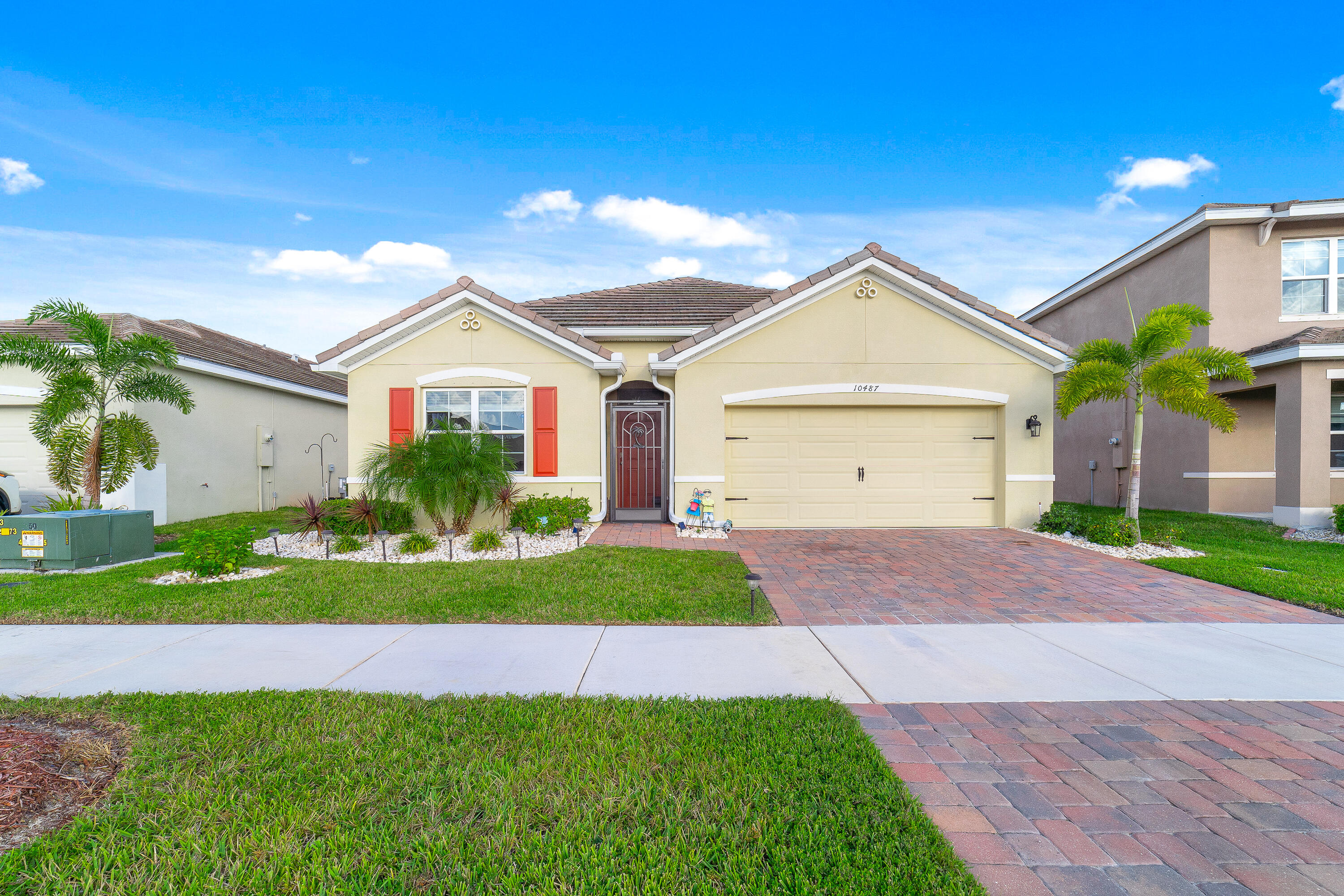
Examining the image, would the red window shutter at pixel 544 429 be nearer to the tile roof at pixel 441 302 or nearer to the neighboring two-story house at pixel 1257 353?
the tile roof at pixel 441 302

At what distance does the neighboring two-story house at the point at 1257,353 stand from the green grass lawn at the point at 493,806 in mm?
13716

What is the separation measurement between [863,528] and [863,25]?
29.9 feet

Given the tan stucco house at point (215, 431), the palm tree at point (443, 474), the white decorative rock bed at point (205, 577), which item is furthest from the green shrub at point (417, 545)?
the tan stucco house at point (215, 431)

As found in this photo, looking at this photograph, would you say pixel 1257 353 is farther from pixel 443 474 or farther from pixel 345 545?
pixel 345 545

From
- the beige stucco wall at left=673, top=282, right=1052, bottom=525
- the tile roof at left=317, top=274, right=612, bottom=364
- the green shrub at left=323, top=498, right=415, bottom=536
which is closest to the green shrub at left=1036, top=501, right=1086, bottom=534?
the beige stucco wall at left=673, top=282, right=1052, bottom=525

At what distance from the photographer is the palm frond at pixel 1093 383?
9.70m

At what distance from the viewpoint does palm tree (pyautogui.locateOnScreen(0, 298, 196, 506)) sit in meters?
9.70

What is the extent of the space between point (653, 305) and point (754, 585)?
27.3ft

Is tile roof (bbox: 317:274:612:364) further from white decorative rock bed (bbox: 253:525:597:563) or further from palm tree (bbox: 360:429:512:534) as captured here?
white decorative rock bed (bbox: 253:525:597:563)

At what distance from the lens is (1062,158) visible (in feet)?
46.0

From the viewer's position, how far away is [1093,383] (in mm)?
9750

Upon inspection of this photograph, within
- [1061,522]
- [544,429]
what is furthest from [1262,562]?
[544,429]

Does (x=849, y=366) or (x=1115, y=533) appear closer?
(x=1115, y=533)

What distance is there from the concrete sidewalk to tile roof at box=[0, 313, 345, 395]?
9.34 m
